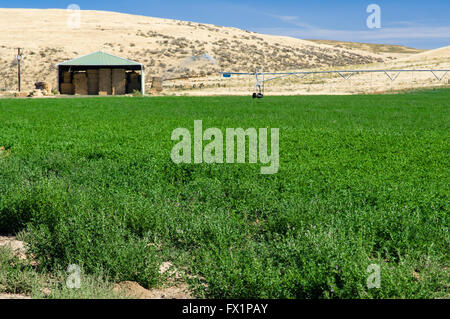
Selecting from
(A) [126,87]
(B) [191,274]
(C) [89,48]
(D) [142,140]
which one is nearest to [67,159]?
(D) [142,140]

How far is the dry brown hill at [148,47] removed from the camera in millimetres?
69938

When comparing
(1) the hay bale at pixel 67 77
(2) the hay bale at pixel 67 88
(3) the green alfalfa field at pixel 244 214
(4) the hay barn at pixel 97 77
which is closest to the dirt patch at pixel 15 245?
(3) the green alfalfa field at pixel 244 214

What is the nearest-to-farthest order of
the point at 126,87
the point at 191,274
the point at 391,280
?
the point at 391,280
the point at 191,274
the point at 126,87

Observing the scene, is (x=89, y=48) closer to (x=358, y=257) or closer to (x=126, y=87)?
(x=126, y=87)

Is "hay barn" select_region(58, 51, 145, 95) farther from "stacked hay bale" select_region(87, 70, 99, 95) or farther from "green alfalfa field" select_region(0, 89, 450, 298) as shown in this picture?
"green alfalfa field" select_region(0, 89, 450, 298)

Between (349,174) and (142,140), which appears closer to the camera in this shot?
(349,174)

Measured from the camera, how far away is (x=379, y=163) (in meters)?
11.4

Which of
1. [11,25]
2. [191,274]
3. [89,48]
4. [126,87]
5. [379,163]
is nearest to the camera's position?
[191,274]

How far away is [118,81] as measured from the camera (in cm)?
4975

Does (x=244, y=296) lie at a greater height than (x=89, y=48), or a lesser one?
lesser

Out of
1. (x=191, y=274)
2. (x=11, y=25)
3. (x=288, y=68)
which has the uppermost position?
(x=11, y=25)

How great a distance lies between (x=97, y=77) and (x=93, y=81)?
0.56 m

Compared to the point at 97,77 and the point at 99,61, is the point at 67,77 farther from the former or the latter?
the point at 99,61
